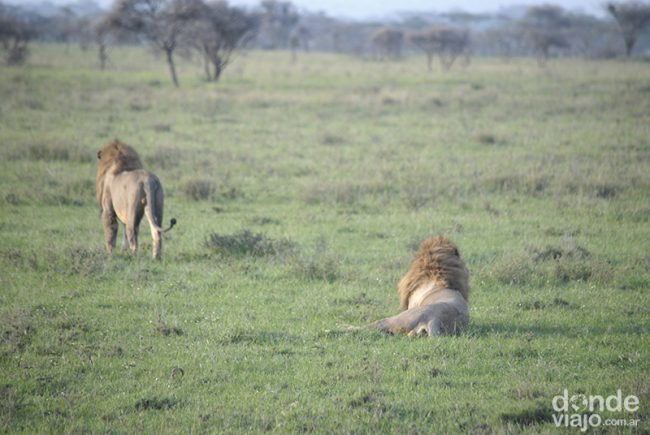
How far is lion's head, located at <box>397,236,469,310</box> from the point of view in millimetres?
6965

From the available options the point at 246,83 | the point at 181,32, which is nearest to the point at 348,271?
the point at 246,83

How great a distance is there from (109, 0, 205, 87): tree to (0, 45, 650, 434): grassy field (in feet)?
59.6

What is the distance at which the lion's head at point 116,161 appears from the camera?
31.0ft

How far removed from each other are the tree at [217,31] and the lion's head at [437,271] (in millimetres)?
32367

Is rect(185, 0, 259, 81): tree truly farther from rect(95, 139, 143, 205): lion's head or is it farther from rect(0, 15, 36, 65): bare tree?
rect(95, 139, 143, 205): lion's head

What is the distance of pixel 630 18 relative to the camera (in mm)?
61562

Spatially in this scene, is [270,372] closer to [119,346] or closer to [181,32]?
[119,346]

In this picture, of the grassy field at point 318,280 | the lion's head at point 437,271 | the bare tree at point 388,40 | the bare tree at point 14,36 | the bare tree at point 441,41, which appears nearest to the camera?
the grassy field at point 318,280

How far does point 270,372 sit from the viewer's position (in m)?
5.87

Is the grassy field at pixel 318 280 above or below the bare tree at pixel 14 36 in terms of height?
below

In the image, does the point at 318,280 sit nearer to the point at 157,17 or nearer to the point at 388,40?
the point at 157,17

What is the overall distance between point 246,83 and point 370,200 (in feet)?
78.8

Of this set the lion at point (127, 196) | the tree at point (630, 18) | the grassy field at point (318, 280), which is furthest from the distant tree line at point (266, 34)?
the lion at point (127, 196)

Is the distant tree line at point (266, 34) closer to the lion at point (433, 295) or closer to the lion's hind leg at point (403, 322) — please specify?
the lion at point (433, 295)
